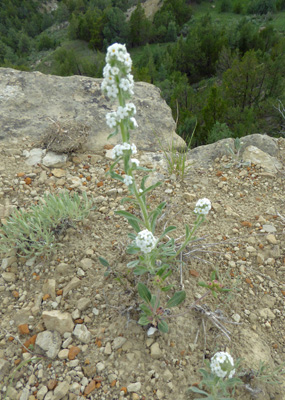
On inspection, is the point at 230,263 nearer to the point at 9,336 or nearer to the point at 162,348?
the point at 162,348

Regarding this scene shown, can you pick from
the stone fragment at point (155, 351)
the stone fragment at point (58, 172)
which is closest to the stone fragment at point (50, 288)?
the stone fragment at point (155, 351)

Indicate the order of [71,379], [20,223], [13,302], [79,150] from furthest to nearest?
[79,150] → [20,223] → [13,302] → [71,379]

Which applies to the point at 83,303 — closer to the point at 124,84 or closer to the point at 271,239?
the point at 124,84

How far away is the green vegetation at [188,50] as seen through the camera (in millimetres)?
10508

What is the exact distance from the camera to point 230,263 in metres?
2.84

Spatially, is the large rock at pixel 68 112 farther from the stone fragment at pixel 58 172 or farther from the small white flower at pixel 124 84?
the small white flower at pixel 124 84

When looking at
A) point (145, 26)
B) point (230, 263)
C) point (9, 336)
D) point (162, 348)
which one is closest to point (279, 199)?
point (230, 263)

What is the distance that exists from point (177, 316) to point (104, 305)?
601 mm

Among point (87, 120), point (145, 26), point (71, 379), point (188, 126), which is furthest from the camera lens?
point (145, 26)

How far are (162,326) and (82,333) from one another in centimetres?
62

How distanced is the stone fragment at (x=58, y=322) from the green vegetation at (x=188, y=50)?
263 cm

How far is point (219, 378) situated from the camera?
6.02ft

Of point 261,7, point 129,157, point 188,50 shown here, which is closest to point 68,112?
point 129,157

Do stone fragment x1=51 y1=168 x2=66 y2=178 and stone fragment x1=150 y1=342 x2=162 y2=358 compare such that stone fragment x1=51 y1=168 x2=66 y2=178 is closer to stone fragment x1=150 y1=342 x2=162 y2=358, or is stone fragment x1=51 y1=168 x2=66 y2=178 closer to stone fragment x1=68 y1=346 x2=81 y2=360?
stone fragment x1=68 y1=346 x2=81 y2=360
